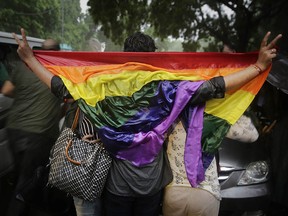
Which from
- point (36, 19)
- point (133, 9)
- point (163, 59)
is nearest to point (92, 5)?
point (133, 9)

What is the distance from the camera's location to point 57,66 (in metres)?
2.38

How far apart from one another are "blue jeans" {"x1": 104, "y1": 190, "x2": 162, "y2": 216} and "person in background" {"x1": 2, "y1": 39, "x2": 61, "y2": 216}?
1314 mm

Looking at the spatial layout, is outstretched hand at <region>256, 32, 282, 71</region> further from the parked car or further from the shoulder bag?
the parked car

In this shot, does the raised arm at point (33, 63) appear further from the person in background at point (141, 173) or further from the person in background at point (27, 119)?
the person in background at point (27, 119)

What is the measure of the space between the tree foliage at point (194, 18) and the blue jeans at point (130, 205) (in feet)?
41.6

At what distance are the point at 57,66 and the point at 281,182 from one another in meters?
2.75

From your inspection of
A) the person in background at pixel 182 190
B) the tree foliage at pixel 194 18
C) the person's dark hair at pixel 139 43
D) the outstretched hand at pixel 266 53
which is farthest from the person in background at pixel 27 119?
the tree foliage at pixel 194 18

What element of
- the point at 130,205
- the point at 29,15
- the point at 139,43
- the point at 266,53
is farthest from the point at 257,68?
the point at 29,15

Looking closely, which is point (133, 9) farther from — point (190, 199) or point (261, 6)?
point (190, 199)

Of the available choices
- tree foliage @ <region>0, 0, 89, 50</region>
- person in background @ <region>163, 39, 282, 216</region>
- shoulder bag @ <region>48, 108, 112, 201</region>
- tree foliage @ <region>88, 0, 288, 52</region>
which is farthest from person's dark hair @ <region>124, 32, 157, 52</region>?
tree foliage @ <region>0, 0, 89, 50</region>

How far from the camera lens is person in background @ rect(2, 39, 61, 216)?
9.89 feet

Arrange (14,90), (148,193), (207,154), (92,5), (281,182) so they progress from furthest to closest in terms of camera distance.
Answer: (92,5)
(281,182)
(14,90)
(207,154)
(148,193)

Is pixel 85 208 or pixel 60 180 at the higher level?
pixel 60 180

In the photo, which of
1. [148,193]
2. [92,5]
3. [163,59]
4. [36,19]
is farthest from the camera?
[36,19]
